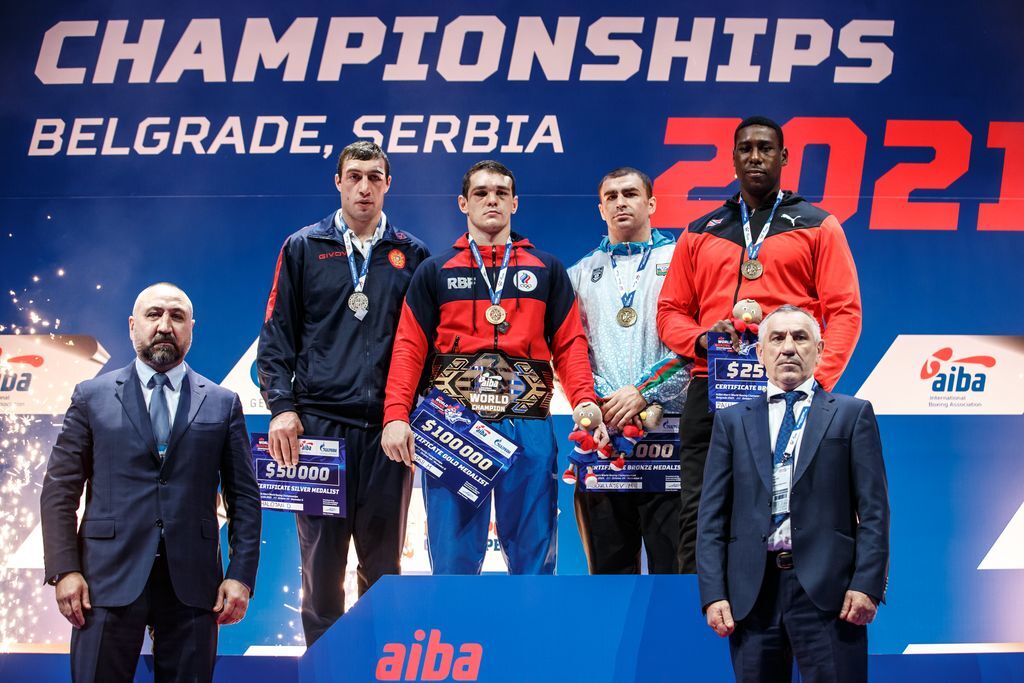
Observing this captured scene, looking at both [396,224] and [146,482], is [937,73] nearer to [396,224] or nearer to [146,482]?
[396,224]

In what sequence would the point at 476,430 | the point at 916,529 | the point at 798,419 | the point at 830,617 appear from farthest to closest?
the point at 916,529
the point at 476,430
the point at 798,419
the point at 830,617

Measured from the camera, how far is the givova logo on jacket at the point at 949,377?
4.65 m

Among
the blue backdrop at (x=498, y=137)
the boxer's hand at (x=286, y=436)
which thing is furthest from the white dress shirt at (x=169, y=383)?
the blue backdrop at (x=498, y=137)

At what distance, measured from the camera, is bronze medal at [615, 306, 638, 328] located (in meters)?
3.59

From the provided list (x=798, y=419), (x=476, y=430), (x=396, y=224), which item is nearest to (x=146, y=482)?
(x=476, y=430)

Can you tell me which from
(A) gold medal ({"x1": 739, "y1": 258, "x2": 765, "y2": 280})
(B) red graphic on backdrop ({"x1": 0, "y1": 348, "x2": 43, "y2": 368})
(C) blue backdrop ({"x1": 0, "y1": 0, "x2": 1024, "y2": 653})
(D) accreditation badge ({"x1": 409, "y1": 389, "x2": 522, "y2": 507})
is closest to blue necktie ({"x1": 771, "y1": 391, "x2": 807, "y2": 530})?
(A) gold medal ({"x1": 739, "y1": 258, "x2": 765, "y2": 280})

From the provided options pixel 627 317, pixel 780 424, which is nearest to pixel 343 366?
pixel 627 317

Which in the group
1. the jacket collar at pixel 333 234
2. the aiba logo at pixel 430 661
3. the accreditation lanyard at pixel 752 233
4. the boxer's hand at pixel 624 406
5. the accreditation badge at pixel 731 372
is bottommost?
the aiba logo at pixel 430 661

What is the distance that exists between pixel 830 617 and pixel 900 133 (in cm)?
313

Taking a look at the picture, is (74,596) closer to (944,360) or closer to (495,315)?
(495,315)

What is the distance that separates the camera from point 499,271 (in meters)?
3.49

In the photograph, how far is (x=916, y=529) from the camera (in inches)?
180

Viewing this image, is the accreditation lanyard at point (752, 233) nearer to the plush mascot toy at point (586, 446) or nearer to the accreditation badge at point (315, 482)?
the plush mascot toy at point (586, 446)

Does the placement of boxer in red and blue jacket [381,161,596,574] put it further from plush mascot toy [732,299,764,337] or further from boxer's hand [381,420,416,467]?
plush mascot toy [732,299,764,337]
